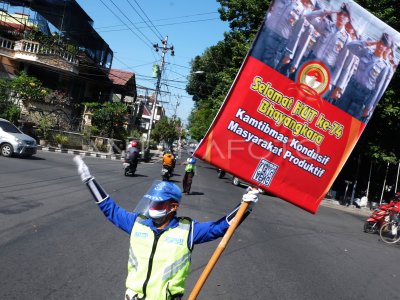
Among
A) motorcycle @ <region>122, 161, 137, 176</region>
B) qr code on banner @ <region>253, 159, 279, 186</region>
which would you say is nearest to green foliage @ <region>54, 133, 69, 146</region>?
motorcycle @ <region>122, 161, 137, 176</region>

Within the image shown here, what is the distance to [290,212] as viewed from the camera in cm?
1622

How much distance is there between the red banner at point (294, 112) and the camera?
11.5 ft

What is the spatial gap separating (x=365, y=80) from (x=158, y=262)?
210cm

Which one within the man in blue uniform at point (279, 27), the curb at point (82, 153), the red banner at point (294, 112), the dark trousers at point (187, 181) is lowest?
the curb at point (82, 153)

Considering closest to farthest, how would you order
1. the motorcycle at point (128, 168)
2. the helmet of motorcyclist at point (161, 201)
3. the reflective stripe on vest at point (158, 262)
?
the reflective stripe on vest at point (158, 262) → the helmet of motorcyclist at point (161, 201) → the motorcycle at point (128, 168)

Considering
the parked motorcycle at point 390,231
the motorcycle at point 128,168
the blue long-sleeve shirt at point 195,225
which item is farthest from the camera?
the motorcycle at point 128,168

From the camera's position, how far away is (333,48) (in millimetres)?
3545

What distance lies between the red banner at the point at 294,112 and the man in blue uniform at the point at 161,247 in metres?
0.57

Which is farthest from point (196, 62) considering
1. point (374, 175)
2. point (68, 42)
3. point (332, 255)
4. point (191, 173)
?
point (332, 255)

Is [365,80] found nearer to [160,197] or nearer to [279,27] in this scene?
[279,27]

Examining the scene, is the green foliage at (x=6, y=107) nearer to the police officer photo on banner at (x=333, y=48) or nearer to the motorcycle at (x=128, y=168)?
the motorcycle at (x=128, y=168)

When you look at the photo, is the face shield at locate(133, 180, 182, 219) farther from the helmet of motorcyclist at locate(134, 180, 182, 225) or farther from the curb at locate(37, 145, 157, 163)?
the curb at locate(37, 145, 157, 163)

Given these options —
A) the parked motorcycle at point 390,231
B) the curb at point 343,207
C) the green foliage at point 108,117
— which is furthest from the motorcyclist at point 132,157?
the green foliage at point 108,117

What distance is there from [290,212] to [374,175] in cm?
1698
